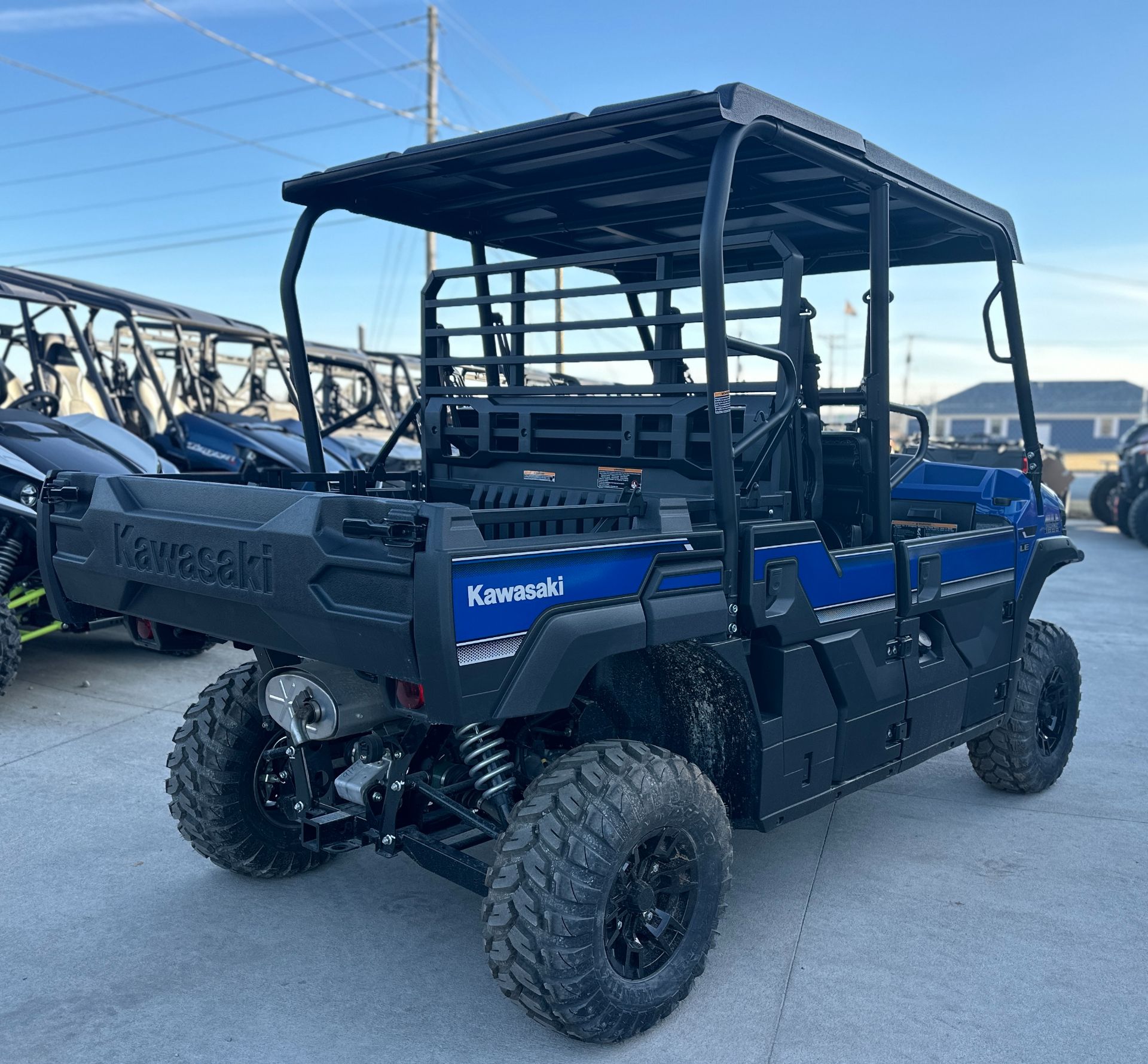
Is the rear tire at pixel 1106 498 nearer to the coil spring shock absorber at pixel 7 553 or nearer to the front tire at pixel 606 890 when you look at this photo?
the coil spring shock absorber at pixel 7 553

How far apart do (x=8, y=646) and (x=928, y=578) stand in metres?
4.22

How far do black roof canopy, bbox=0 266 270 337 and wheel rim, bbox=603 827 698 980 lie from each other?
698 cm

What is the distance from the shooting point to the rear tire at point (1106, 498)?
1809 cm

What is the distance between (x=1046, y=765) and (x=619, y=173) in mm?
3029

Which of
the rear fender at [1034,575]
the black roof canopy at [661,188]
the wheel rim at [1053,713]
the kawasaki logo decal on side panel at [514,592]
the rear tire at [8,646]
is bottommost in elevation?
the wheel rim at [1053,713]

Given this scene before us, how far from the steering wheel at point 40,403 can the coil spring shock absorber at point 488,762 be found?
580 centimetres

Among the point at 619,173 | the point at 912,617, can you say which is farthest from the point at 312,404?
the point at 912,617

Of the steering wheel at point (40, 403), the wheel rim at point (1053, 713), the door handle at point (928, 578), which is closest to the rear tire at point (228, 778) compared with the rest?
the door handle at point (928, 578)

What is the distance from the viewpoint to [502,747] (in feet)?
10.2

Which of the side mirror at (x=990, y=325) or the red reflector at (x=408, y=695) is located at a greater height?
the side mirror at (x=990, y=325)

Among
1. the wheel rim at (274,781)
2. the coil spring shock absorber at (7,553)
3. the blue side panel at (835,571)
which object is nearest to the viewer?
the blue side panel at (835,571)

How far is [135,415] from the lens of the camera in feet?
33.4

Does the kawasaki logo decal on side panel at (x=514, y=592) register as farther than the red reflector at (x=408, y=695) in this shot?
No

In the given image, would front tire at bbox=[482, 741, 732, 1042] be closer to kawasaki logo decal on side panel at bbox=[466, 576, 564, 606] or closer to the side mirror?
kawasaki logo decal on side panel at bbox=[466, 576, 564, 606]
